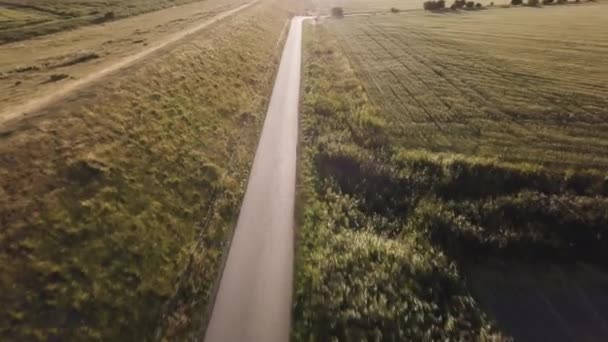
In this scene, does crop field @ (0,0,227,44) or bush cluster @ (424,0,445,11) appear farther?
bush cluster @ (424,0,445,11)

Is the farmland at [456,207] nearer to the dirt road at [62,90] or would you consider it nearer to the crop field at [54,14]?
the dirt road at [62,90]

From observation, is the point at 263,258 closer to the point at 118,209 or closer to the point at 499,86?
the point at 118,209

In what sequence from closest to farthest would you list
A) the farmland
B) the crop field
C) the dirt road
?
1. the farmland
2. the dirt road
3. the crop field

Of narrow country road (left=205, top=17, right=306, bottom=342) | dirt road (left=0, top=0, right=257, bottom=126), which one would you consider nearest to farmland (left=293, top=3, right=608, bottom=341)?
narrow country road (left=205, top=17, right=306, bottom=342)

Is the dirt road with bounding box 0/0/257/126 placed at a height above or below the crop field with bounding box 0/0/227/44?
below

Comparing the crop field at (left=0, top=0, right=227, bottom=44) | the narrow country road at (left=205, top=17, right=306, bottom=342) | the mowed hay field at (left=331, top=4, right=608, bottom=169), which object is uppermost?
the crop field at (left=0, top=0, right=227, bottom=44)

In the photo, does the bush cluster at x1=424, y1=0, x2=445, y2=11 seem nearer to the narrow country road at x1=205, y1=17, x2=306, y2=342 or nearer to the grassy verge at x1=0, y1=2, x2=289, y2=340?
the narrow country road at x1=205, y1=17, x2=306, y2=342

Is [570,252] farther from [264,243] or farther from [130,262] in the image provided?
[130,262]
